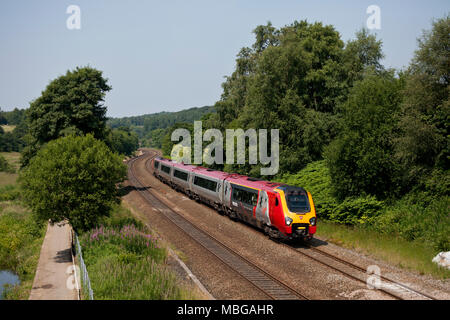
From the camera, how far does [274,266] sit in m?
16.1

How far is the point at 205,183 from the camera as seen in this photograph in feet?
102

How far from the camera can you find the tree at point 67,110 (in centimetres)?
3766

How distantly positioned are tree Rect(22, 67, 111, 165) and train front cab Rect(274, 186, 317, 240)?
25.4m

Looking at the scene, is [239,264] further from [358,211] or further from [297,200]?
[358,211]

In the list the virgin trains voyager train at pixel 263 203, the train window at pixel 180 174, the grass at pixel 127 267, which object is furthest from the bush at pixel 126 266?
the train window at pixel 180 174

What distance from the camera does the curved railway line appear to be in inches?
508

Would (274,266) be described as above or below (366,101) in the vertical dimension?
below

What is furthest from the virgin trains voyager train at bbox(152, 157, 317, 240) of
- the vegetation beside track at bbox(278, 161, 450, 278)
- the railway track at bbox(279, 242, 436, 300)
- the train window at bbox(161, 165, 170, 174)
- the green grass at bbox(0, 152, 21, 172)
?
the green grass at bbox(0, 152, 21, 172)

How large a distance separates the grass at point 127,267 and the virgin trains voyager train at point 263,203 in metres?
5.94

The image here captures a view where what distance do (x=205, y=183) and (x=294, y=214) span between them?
13669mm

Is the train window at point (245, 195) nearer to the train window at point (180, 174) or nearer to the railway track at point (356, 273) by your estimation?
the railway track at point (356, 273)

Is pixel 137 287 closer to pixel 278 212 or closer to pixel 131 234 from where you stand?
pixel 131 234
